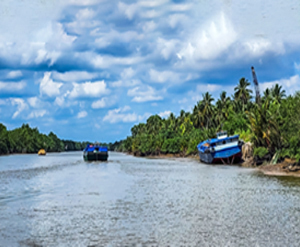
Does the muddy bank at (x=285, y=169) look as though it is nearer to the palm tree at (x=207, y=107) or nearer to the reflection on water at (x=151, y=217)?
the reflection on water at (x=151, y=217)

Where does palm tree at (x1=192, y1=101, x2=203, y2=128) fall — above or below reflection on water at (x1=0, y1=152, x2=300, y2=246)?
above

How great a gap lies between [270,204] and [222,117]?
107 m

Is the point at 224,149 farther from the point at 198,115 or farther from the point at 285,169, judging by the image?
the point at 198,115

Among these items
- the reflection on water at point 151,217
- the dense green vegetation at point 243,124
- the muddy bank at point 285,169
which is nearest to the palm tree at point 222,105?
the dense green vegetation at point 243,124

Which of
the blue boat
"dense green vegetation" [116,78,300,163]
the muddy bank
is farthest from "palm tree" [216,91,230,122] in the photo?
the muddy bank

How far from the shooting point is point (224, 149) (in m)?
87.2

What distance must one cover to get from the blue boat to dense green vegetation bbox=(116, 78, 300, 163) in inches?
149

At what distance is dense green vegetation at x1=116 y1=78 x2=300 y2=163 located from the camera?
6481cm

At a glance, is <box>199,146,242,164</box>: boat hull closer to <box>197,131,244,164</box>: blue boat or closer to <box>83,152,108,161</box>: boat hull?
<box>197,131,244,164</box>: blue boat

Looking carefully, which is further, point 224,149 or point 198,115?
point 198,115

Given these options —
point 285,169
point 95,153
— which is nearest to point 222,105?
point 95,153

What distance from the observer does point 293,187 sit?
38531mm

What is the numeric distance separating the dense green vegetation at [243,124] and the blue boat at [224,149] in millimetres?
3776

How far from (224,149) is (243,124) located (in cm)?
1702
